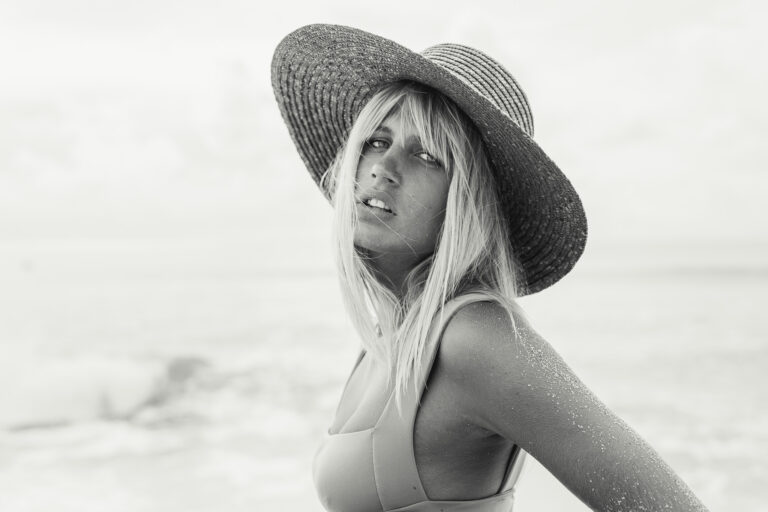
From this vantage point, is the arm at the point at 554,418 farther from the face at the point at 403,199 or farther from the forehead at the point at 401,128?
the forehead at the point at 401,128

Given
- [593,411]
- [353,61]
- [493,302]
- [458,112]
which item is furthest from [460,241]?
[353,61]

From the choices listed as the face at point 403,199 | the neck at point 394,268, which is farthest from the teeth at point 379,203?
the neck at point 394,268

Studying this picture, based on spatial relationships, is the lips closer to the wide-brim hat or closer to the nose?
the nose

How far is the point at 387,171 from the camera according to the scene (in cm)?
183

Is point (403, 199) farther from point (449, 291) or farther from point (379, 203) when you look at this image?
point (449, 291)

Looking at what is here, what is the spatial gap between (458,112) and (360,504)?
89 centimetres

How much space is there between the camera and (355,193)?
188 centimetres

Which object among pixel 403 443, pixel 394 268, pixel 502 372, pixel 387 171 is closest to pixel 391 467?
pixel 403 443

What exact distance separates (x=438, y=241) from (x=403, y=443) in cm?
47

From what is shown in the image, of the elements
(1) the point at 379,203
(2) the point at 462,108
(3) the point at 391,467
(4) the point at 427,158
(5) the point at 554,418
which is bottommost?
(3) the point at 391,467

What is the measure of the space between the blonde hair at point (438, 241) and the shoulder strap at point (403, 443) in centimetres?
5

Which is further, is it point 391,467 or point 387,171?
point 387,171

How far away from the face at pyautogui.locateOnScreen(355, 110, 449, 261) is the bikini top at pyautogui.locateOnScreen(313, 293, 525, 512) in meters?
0.23

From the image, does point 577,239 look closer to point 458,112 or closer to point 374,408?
point 458,112
